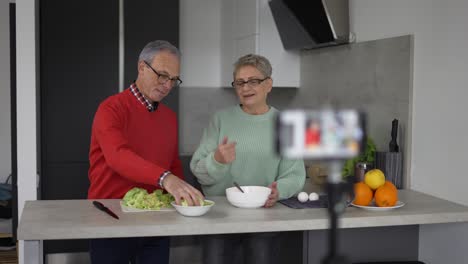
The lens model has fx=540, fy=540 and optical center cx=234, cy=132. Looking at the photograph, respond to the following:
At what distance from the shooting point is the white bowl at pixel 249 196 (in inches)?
71.5

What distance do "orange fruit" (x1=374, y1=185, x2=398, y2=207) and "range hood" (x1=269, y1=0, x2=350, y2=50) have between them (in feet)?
3.98

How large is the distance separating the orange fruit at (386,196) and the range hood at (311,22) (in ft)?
3.98

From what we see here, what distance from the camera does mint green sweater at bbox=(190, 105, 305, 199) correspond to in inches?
78.0

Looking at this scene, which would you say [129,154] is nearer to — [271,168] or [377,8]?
[271,168]

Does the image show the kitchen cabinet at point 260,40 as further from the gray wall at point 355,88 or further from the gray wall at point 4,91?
the gray wall at point 4,91

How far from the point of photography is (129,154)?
1.73 meters

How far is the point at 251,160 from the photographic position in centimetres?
200

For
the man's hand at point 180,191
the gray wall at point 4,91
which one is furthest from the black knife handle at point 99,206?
the gray wall at point 4,91

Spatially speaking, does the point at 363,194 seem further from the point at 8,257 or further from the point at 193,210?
the point at 8,257

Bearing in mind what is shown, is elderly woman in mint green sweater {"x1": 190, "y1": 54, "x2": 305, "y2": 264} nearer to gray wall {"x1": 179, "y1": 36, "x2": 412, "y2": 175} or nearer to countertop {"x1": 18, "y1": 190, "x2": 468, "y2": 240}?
countertop {"x1": 18, "y1": 190, "x2": 468, "y2": 240}

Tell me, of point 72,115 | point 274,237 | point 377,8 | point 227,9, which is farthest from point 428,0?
point 72,115

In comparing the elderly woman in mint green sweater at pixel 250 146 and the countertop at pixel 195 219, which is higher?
the elderly woman in mint green sweater at pixel 250 146

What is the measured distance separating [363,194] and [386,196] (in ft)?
0.26

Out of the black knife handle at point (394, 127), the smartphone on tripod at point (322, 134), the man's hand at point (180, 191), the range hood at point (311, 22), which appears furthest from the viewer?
the range hood at point (311, 22)
